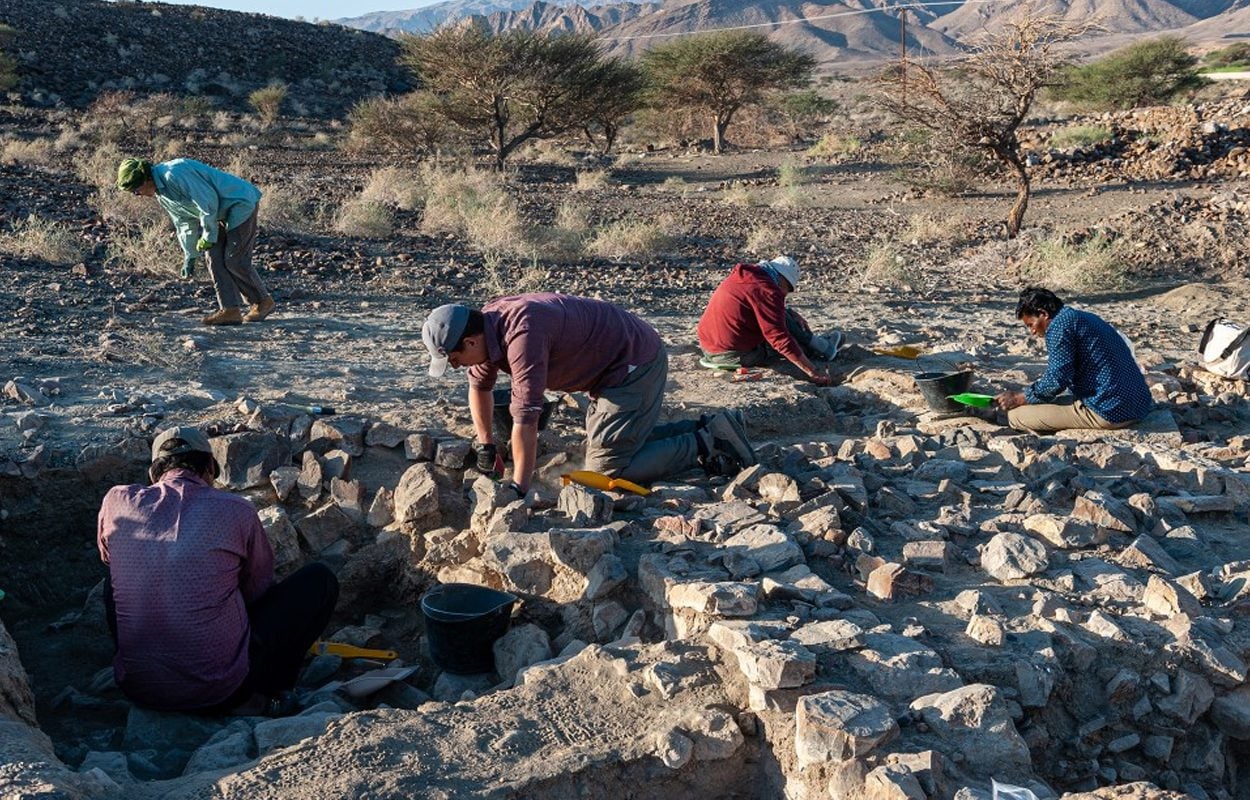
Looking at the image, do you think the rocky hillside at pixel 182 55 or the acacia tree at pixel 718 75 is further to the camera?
the rocky hillside at pixel 182 55

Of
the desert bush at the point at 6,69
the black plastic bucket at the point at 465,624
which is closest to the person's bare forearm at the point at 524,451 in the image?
the black plastic bucket at the point at 465,624

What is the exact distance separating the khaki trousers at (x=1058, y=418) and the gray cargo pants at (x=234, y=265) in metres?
A: 5.06

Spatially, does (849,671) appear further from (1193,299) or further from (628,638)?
(1193,299)

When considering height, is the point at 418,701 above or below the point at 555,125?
below

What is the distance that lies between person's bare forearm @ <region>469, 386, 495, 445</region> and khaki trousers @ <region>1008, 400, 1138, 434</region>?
3.15m

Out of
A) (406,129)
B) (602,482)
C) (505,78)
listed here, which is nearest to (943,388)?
(602,482)

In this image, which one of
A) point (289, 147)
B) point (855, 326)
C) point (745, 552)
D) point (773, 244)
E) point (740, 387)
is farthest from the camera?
point (289, 147)

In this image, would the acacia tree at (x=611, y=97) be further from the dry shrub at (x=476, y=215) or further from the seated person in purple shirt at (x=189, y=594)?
the seated person in purple shirt at (x=189, y=594)

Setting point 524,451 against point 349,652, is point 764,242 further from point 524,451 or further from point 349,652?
point 349,652

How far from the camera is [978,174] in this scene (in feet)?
53.0

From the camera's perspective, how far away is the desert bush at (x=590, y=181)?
16.4 metres

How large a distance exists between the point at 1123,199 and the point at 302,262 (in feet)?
36.9

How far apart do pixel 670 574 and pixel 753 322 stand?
3259 millimetres

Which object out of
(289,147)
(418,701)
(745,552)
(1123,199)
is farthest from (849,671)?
(289,147)
